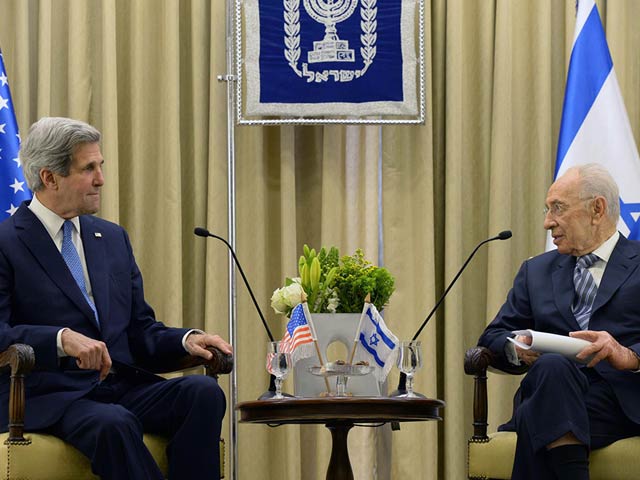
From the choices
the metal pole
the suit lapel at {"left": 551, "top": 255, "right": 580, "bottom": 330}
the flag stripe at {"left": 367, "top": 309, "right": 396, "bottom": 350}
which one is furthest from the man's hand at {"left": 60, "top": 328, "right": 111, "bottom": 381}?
the metal pole

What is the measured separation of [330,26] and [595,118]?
1180 millimetres

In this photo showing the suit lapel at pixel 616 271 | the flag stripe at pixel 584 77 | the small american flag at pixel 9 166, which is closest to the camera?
the suit lapel at pixel 616 271

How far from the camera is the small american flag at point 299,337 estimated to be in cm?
355

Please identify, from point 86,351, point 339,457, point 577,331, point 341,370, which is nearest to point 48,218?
point 86,351

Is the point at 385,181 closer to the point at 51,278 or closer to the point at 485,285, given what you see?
the point at 485,285

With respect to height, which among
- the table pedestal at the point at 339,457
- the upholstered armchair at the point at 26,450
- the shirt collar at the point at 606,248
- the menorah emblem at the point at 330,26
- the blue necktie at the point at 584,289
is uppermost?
the menorah emblem at the point at 330,26

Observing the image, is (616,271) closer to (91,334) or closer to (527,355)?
(527,355)

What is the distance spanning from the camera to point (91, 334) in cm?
358

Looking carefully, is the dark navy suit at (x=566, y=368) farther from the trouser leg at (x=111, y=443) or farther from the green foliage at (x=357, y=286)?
the trouser leg at (x=111, y=443)

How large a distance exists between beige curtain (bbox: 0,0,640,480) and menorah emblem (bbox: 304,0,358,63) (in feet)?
1.04

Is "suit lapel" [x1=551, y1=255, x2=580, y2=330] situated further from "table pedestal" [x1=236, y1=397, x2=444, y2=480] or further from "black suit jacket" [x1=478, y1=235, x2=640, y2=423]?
"table pedestal" [x1=236, y1=397, x2=444, y2=480]

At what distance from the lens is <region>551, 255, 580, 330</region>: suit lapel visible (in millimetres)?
3854

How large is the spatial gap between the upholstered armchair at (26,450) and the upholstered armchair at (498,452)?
1.17 metres

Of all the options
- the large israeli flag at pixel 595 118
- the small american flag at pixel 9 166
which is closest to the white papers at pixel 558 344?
the large israeli flag at pixel 595 118
